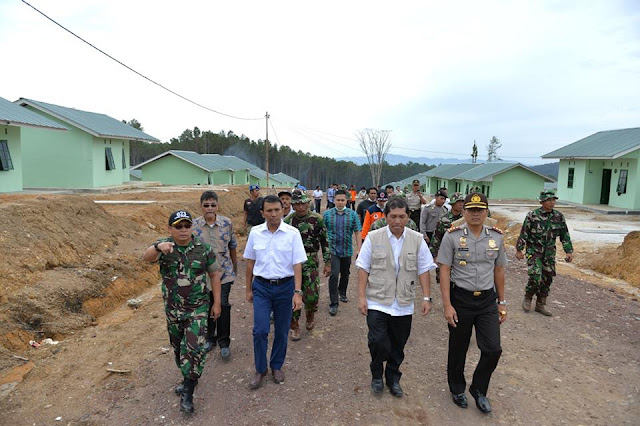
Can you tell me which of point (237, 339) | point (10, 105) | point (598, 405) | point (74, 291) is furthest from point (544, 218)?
point (10, 105)

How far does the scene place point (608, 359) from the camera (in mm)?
4883

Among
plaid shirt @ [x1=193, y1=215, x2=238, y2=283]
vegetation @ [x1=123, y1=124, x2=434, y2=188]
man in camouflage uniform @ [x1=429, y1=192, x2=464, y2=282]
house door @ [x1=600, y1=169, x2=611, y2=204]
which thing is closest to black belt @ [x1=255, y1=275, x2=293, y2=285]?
plaid shirt @ [x1=193, y1=215, x2=238, y2=283]

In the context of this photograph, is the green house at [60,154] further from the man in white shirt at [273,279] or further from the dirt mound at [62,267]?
the man in white shirt at [273,279]

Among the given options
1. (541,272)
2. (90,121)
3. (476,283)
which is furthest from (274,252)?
(90,121)

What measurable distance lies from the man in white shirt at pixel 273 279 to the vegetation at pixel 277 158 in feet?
220

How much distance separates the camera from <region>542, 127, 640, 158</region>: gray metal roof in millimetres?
20531

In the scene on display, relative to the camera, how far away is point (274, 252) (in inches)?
163

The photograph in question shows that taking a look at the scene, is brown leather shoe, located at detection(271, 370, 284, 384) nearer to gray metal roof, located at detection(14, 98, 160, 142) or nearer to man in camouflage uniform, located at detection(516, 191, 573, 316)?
man in camouflage uniform, located at detection(516, 191, 573, 316)

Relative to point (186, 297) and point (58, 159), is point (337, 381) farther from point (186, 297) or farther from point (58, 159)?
point (58, 159)

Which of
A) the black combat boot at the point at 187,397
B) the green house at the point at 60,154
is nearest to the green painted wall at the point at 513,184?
the green house at the point at 60,154

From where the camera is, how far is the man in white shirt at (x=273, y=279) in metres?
4.11

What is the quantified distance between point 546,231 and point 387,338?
379 centimetres

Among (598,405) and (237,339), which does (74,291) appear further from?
(598,405)

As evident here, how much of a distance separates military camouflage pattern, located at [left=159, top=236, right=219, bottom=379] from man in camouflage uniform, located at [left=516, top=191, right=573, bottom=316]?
15.5ft
